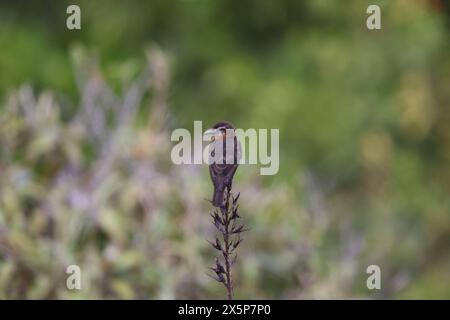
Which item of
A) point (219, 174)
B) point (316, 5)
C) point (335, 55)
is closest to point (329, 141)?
point (335, 55)

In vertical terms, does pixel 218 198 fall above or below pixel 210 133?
below

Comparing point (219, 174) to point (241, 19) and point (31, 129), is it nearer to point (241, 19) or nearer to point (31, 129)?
point (31, 129)

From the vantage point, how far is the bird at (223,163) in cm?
131

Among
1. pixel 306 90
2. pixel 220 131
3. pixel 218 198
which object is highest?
pixel 306 90

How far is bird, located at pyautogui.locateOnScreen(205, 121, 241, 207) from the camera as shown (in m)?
1.31

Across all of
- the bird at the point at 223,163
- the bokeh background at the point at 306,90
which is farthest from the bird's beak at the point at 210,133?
the bokeh background at the point at 306,90

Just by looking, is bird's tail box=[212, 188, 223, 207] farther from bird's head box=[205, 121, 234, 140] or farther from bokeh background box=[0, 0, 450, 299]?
bokeh background box=[0, 0, 450, 299]

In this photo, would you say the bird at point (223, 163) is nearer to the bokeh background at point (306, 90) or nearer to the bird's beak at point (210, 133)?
the bird's beak at point (210, 133)

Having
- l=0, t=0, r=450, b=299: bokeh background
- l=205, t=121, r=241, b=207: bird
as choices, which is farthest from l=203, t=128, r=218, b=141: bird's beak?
l=0, t=0, r=450, b=299: bokeh background

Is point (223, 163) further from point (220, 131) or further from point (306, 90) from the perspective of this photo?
point (306, 90)

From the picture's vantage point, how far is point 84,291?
2.08 m

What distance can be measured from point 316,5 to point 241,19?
33 centimetres

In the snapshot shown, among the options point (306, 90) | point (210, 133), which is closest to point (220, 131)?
point (210, 133)

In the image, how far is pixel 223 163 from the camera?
4.32ft
